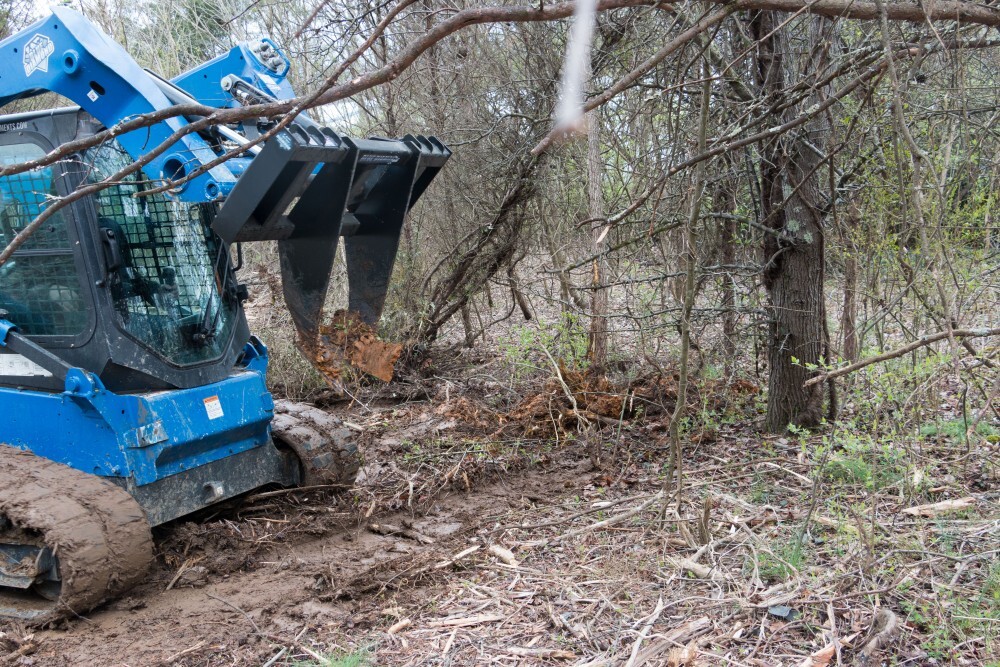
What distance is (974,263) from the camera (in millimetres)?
5121

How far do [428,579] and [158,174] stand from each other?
2.50m

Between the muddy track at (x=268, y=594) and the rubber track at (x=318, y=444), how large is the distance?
1.14 ft

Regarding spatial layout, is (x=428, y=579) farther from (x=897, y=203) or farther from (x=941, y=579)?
(x=897, y=203)

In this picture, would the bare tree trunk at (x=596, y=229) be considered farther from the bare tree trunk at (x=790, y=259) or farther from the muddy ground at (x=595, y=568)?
the bare tree trunk at (x=790, y=259)

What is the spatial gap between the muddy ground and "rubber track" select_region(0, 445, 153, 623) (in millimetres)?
221

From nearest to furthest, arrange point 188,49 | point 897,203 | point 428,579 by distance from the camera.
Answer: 1. point 428,579
2. point 897,203
3. point 188,49

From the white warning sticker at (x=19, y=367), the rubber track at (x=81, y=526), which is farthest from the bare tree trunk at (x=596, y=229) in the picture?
the white warning sticker at (x=19, y=367)

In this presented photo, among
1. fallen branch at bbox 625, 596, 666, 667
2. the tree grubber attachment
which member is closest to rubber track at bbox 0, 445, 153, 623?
the tree grubber attachment

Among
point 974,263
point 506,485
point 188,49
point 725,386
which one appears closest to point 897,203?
point 974,263

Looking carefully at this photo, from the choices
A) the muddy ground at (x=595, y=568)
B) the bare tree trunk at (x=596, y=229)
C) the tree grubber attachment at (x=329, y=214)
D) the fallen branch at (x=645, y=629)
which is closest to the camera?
the fallen branch at (x=645, y=629)

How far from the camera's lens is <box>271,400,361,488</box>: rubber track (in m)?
5.45

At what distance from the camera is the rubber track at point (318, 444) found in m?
5.45

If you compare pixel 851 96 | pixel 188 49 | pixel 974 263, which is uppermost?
pixel 188 49

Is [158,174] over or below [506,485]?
over
